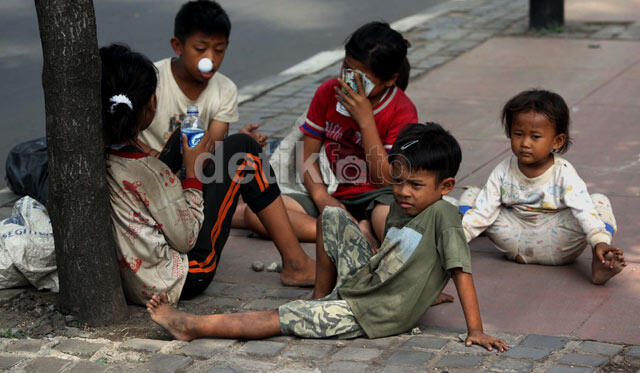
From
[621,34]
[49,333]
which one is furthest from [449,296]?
[621,34]

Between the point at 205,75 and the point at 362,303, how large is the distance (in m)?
1.90

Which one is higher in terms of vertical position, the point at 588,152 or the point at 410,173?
the point at 410,173

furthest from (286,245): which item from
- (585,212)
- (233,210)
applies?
(585,212)

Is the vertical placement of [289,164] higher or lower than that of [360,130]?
lower

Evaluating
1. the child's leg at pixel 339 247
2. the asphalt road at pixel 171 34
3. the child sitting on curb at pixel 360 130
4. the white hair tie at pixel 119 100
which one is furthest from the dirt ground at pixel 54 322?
the asphalt road at pixel 171 34

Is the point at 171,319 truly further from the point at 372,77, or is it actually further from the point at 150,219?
the point at 372,77

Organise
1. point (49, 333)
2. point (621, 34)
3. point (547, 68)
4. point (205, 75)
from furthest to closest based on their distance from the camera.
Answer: point (621, 34)
point (547, 68)
point (205, 75)
point (49, 333)

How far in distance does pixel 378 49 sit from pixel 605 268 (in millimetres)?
1435

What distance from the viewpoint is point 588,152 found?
6.23m

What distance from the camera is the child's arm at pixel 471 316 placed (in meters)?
3.50

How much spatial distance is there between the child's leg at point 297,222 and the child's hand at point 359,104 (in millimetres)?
619

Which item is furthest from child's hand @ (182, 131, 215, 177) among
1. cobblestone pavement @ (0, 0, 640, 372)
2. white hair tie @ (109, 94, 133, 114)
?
cobblestone pavement @ (0, 0, 640, 372)

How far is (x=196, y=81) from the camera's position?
524 centimetres

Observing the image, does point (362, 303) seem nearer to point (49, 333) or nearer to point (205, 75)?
point (49, 333)
